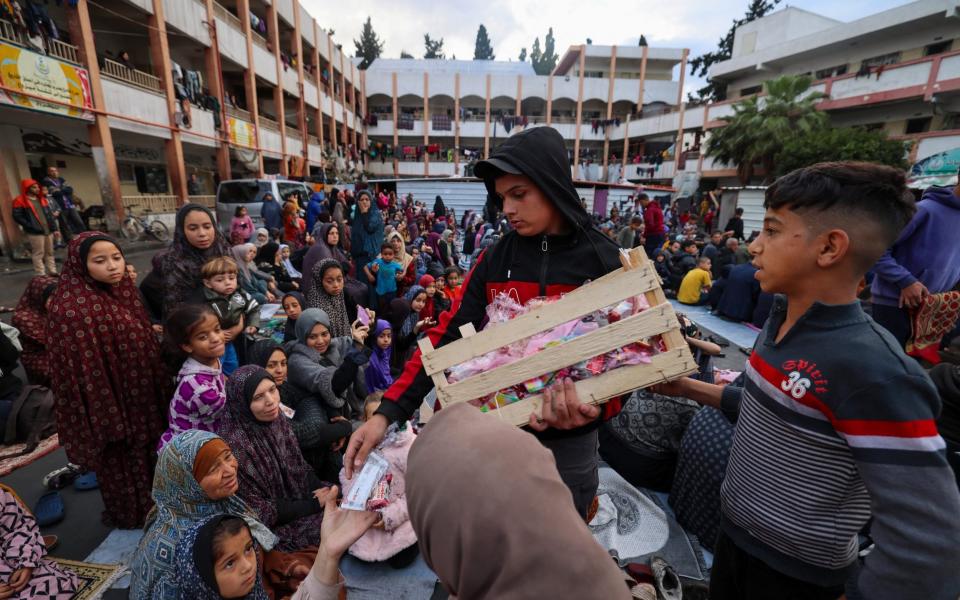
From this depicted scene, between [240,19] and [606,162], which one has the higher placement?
[240,19]

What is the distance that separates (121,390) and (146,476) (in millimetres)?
672

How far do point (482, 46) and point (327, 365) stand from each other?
3179 inches

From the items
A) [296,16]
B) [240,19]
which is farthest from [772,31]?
[240,19]

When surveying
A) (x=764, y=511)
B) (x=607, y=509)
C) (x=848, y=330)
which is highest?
(x=848, y=330)

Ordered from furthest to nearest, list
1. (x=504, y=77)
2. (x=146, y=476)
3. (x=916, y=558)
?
1. (x=504, y=77)
2. (x=146, y=476)
3. (x=916, y=558)

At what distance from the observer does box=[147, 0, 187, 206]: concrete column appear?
12988mm

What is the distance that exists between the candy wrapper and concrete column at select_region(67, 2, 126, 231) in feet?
50.5

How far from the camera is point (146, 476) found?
2.84 metres

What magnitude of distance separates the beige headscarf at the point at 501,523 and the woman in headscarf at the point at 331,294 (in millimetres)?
4313

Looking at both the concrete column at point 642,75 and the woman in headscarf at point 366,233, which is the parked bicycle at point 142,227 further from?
the concrete column at point 642,75

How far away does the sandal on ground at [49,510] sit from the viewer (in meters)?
2.88

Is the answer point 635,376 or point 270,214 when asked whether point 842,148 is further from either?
point 635,376

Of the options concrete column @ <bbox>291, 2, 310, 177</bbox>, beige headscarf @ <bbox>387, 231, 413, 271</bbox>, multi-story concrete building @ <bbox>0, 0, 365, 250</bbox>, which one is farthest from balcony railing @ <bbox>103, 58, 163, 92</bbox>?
beige headscarf @ <bbox>387, 231, 413, 271</bbox>

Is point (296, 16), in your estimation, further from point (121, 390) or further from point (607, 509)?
point (607, 509)
